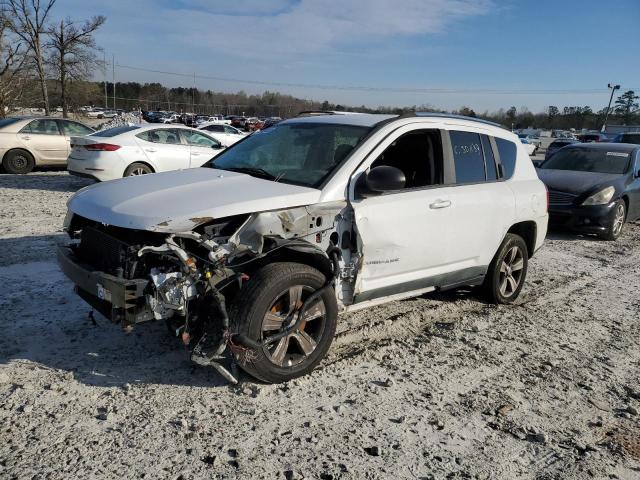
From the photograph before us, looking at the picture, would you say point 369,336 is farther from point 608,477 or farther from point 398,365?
point 608,477

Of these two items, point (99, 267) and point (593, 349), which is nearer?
point (99, 267)

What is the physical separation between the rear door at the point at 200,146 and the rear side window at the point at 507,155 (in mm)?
8148

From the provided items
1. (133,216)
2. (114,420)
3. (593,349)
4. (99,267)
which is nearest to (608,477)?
(593,349)

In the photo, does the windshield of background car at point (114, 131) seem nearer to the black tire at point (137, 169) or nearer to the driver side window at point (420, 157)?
the black tire at point (137, 169)

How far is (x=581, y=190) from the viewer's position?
9.60 m

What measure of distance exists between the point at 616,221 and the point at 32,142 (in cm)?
1370

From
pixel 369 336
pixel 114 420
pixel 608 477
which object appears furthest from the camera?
pixel 369 336

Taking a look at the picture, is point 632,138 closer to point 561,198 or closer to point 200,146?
point 561,198

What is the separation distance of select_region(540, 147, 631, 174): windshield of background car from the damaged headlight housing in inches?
44.3

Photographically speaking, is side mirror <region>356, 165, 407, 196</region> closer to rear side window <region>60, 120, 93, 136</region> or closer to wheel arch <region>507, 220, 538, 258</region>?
wheel arch <region>507, 220, 538, 258</region>

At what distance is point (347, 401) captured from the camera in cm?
353

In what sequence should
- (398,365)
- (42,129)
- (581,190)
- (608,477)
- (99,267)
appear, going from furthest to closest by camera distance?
(42,129) < (581,190) < (398,365) < (99,267) < (608,477)

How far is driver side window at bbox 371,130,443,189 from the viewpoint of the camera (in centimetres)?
470

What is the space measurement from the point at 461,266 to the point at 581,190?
5904 mm
